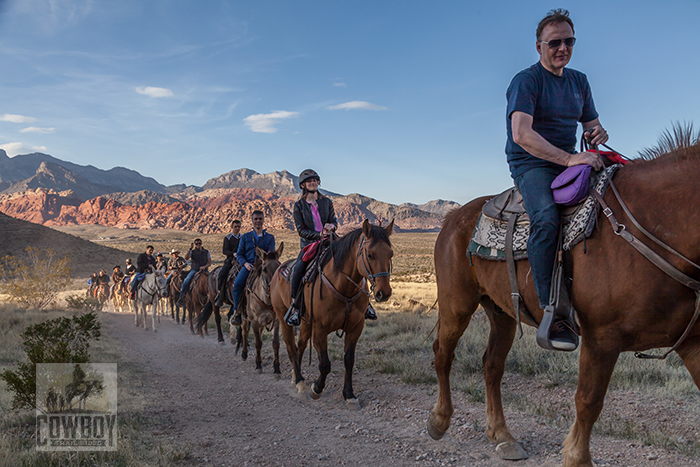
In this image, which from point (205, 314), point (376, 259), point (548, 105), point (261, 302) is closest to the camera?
point (548, 105)

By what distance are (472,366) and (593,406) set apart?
4965 mm

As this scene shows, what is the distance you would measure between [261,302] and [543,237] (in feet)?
25.0

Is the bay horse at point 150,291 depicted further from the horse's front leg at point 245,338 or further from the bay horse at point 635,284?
the bay horse at point 635,284

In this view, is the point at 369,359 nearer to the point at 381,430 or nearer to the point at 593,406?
the point at 381,430

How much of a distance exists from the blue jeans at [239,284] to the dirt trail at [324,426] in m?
2.09

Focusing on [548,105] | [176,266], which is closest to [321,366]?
[548,105]

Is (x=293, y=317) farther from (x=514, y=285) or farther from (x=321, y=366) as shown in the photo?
(x=514, y=285)

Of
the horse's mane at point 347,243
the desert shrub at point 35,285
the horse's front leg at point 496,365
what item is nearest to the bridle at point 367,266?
the horse's mane at point 347,243

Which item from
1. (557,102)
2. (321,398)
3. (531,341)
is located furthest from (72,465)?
(531,341)

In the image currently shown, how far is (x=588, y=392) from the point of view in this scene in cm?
296

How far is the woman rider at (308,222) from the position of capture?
7559 millimetres

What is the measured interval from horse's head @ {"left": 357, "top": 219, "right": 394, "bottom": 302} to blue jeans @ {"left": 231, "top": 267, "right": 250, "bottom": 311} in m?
4.98

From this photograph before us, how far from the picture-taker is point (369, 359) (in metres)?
9.02

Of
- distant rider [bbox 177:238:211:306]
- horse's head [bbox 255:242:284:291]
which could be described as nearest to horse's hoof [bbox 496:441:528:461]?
horse's head [bbox 255:242:284:291]
